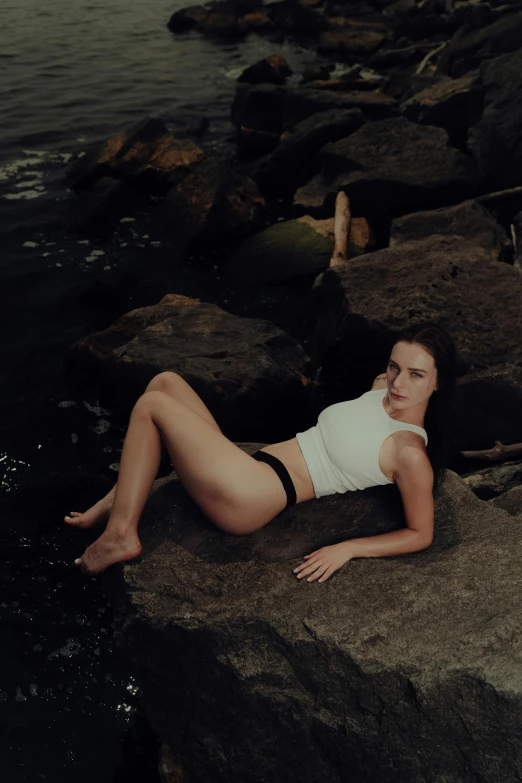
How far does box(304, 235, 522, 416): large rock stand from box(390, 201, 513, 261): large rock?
1421mm

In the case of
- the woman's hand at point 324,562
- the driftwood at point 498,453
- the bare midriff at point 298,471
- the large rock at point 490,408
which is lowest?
the driftwood at point 498,453

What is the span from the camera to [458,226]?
353 inches

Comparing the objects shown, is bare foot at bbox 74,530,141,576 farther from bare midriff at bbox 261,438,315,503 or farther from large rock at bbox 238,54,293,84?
large rock at bbox 238,54,293,84

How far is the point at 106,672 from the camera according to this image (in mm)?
5234

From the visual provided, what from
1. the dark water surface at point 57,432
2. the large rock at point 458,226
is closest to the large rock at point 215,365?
the dark water surface at point 57,432

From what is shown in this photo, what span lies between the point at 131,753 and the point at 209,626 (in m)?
1.52

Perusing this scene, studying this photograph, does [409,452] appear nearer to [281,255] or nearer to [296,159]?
[281,255]

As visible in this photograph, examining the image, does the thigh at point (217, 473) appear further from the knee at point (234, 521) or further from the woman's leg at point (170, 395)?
the woman's leg at point (170, 395)

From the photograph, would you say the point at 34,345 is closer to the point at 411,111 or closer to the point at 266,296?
the point at 266,296

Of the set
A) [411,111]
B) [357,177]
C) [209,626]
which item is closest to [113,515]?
[209,626]

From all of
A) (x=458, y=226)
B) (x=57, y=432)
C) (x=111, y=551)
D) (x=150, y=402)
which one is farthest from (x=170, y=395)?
(x=458, y=226)

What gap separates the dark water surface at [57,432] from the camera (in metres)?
4.90

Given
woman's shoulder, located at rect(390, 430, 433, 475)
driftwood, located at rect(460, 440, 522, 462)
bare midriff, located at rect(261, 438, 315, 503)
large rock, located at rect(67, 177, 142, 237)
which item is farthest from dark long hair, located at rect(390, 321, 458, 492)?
large rock, located at rect(67, 177, 142, 237)

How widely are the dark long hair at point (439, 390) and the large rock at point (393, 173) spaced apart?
669cm
